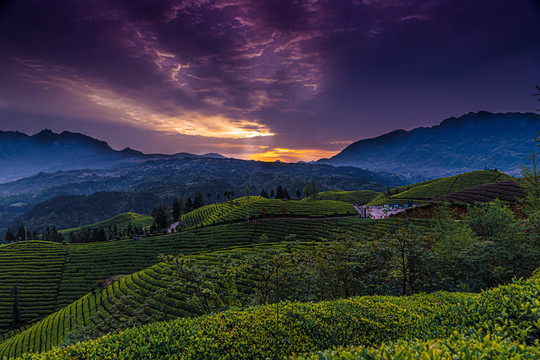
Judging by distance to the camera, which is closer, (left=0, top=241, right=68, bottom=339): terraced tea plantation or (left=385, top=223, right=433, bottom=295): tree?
(left=385, top=223, right=433, bottom=295): tree

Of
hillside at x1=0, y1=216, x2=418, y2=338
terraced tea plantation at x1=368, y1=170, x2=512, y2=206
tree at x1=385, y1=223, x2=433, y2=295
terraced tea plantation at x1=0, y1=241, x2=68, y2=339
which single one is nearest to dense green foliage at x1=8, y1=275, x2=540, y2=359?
tree at x1=385, y1=223, x2=433, y2=295

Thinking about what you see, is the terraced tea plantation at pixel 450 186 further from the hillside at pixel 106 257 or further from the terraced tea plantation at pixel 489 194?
the hillside at pixel 106 257

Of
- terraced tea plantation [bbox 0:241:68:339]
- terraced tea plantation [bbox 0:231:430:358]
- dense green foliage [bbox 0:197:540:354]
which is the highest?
dense green foliage [bbox 0:197:540:354]

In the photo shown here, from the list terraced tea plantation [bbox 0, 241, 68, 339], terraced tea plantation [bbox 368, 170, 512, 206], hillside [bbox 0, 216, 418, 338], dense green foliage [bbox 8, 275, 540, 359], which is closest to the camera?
dense green foliage [bbox 8, 275, 540, 359]

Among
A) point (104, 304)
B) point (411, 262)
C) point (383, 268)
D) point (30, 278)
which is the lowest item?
point (30, 278)

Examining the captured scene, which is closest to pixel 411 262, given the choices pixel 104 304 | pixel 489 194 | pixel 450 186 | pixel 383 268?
pixel 383 268

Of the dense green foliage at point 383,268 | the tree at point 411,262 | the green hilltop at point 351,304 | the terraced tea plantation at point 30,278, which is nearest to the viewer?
the green hilltop at point 351,304

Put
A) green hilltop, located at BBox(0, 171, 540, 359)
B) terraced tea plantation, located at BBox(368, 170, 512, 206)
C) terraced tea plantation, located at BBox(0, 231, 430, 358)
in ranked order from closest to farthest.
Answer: green hilltop, located at BBox(0, 171, 540, 359) → terraced tea plantation, located at BBox(0, 231, 430, 358) → terraced tea plantation, located at BBox(368, 170, 512, 206)

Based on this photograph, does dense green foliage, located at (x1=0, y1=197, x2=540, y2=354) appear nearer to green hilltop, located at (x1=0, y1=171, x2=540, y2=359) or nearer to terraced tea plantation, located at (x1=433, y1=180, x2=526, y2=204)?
green hilltop, located at (x1=0, y1=171, x2=540, y2=359)

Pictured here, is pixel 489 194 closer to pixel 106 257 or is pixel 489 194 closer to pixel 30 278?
pixel 106 257

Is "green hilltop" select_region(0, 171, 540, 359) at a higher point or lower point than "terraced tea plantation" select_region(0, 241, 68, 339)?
higher

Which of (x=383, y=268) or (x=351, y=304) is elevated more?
(x=351, y=304)

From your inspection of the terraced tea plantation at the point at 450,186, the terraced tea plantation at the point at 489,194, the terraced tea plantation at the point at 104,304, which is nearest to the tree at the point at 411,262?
the terraced tea plantation at the point at 104,304

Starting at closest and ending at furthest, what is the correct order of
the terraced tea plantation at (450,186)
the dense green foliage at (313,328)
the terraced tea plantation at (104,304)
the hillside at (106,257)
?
the dense green foliage at (313,328)
the terraced tea plantation at (104,304)
the hillside at (106,257)
the terraced tea plantation at (450,186)
